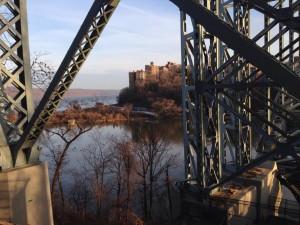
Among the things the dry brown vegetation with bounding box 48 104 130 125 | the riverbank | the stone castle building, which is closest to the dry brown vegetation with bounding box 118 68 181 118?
the riverbank

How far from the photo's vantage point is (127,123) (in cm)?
5391

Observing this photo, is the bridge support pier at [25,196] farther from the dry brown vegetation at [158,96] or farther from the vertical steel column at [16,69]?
the dry brown vegetation at [158,96]

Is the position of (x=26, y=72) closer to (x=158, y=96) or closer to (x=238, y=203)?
(x=238, y=203)

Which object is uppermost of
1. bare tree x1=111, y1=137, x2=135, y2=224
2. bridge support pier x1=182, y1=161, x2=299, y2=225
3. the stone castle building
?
the stone castle building

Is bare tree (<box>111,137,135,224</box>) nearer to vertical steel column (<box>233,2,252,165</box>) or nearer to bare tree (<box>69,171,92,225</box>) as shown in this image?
bare tree (<box>69,171,92,225</box>)

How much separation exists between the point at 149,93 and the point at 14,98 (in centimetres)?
6899

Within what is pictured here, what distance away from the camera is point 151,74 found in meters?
116

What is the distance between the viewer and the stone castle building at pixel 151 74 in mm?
85812

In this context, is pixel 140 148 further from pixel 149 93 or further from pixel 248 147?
pixel 149 93

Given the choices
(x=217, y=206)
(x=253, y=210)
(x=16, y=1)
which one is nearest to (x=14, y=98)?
(x=16, y=1)

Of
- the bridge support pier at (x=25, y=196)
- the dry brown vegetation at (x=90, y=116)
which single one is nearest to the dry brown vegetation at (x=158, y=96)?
the dry brown vegetation at (x=90, y=116)

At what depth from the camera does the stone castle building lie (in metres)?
85.8

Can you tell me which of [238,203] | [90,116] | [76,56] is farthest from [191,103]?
[90,116]

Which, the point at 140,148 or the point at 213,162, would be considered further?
the point at 140,148
